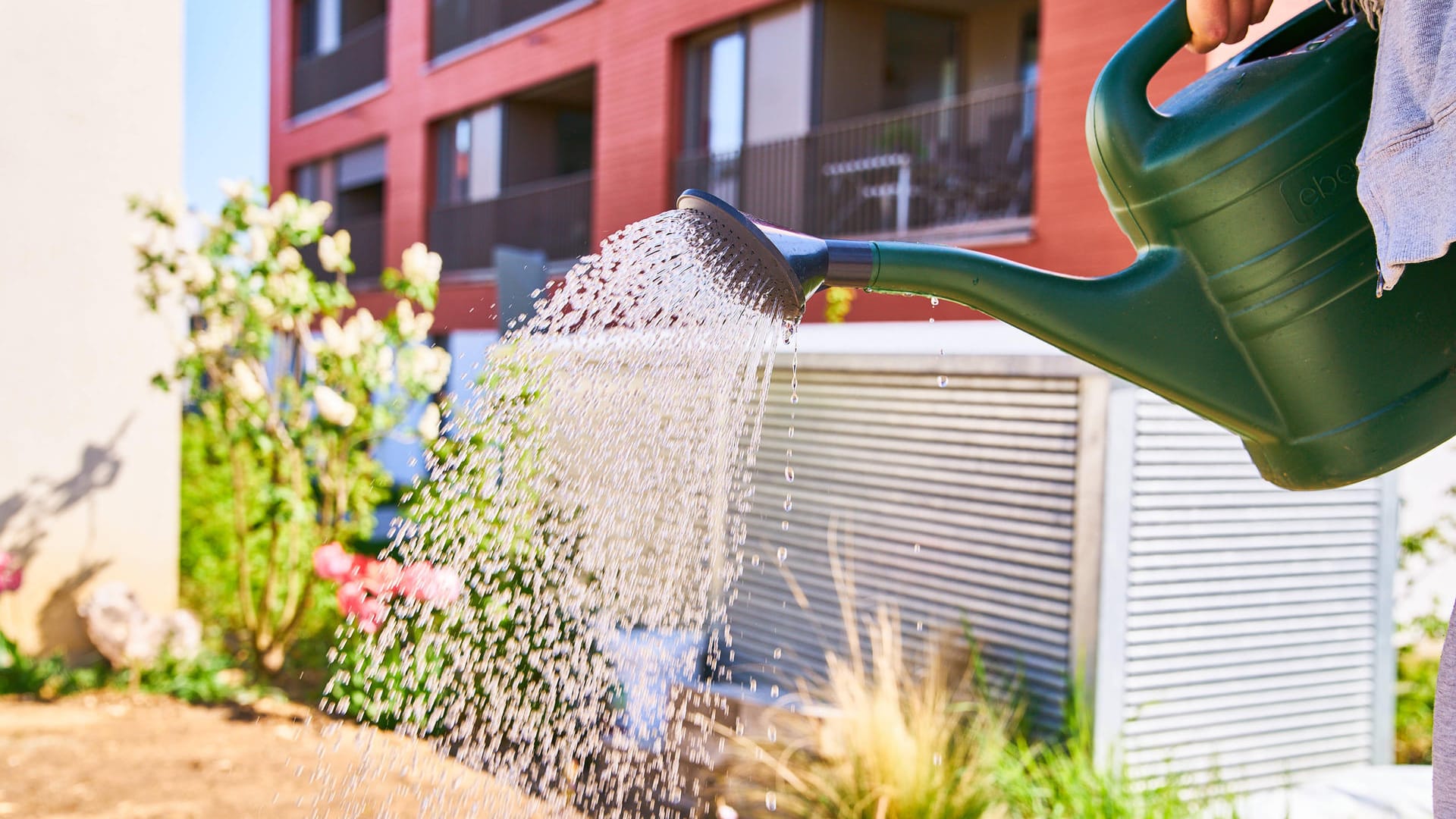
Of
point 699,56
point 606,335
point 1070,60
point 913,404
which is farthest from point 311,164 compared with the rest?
point 606,335

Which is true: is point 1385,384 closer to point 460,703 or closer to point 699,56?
point 460,703

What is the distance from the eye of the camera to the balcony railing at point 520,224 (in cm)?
1330

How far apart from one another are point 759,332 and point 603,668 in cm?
266

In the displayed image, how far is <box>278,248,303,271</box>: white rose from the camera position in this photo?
4840mm

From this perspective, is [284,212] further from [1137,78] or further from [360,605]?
[1137,78]

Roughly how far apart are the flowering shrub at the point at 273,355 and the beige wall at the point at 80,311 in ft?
0.64

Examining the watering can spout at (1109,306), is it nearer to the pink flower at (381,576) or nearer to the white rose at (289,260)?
the pink flower at (381,576)

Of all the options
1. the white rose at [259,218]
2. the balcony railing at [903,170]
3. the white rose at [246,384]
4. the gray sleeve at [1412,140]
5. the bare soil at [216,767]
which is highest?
the balcony railing at [903,170]

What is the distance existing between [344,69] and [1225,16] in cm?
1875

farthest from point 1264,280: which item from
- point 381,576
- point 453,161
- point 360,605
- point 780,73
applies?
point 453,161

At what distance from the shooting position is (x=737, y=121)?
36.1 feet

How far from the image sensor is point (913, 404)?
4.10 metres

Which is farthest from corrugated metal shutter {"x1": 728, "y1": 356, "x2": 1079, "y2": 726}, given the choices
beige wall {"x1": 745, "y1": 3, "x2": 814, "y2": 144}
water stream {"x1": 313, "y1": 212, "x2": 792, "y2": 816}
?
beige wall {"x1": 745, "y1": 3, "x2": 814, "y2": 144}

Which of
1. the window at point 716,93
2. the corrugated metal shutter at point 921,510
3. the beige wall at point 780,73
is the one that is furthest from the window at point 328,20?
the corrugated metal shutter at point 921,510
